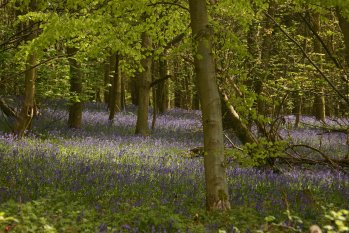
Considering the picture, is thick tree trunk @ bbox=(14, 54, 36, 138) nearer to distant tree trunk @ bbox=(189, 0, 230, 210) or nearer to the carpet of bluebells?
the carpet of bluebells

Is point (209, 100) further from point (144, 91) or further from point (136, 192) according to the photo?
point (144, 91)

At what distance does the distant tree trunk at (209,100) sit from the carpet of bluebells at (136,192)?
1.78 ft

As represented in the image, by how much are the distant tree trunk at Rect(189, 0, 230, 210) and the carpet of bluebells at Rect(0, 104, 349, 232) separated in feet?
1.78

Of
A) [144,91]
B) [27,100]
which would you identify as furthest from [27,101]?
[144,91]

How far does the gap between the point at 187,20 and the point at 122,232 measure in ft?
13.7

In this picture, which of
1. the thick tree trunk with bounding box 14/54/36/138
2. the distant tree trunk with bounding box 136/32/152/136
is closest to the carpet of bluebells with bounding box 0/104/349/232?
the thick tree trunk with bounding box 14/54/36/138

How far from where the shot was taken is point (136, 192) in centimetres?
696

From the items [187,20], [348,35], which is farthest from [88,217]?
[348,35]

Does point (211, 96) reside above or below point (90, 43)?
below

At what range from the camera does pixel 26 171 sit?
760cm

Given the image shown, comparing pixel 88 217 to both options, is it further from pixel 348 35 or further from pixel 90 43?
pixel 348 35

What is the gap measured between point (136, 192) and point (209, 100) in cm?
224

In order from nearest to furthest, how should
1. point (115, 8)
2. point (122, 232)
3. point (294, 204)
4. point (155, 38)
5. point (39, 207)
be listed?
point (122, 232) → point (39, 207) → point (115, 8) → point (294, 204) → point (155, 38)

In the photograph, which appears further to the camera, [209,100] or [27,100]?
[27,100]
